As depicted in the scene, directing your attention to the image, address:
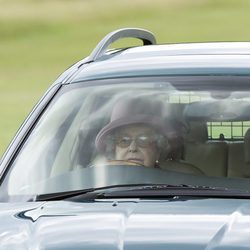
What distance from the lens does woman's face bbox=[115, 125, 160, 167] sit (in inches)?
215

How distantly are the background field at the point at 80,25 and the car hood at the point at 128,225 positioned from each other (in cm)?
2133

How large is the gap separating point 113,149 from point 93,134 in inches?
6.5

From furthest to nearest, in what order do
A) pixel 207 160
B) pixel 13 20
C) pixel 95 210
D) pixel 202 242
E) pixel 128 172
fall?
pixel 13 20, pixel 207 160, pixel 128 172, pixel 95 210, pixel 202 242

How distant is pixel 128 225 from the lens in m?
4.52

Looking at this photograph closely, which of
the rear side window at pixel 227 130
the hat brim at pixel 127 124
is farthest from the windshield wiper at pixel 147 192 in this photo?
the rear side window at pixel 227 130

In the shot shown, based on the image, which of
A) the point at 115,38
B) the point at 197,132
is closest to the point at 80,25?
the point at 115,38

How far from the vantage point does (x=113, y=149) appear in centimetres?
550

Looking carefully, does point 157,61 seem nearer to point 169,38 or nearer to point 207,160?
point 207,160

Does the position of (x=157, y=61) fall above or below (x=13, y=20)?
below

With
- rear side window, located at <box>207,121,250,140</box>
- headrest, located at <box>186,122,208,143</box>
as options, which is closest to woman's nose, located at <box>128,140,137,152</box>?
headrest, located at <box>186,122,208,143</box>

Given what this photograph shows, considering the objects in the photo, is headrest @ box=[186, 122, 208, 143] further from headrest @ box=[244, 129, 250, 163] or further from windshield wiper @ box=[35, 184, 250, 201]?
windshield wiper @ box=[35, 184, 250, 201]

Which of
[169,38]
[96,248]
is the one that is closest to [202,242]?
[96,248]

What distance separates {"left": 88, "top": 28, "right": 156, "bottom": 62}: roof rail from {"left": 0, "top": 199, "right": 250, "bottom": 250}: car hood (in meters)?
1.18

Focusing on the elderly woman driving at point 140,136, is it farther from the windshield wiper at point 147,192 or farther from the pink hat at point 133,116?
the windshield wiper at point 147,192
